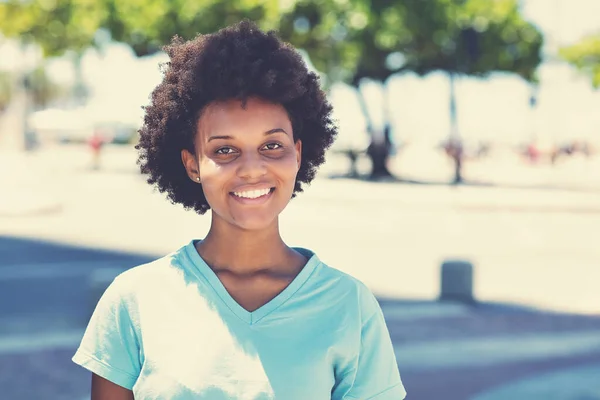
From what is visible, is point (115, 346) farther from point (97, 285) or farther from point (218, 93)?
point (97, 285)

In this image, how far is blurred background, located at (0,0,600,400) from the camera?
782 cm

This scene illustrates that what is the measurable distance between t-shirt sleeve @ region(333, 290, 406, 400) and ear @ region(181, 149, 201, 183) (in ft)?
1.57

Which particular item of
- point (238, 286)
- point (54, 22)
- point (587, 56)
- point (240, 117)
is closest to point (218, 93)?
point (240, 117)

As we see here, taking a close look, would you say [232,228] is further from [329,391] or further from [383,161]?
[383,161]

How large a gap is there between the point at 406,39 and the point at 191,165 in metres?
29.6

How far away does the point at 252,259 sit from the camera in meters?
2.06

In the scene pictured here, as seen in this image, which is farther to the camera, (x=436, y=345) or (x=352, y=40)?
(x=352, y=40)

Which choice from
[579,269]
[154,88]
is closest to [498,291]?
[579,269]

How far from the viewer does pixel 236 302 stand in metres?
1.94

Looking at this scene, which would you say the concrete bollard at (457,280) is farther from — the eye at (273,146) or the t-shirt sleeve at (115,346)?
the t-shirt sleeve at (115,346)

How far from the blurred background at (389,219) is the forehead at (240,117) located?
34cm

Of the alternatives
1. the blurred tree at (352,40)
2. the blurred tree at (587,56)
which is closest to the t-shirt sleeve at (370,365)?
the blurred tree at (352,40)

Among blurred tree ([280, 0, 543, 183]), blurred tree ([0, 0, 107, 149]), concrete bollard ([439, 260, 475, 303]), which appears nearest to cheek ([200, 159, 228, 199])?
concrete bollard ([439, 260, 475, 303])

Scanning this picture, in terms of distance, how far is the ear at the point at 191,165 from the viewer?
84.6 inches
